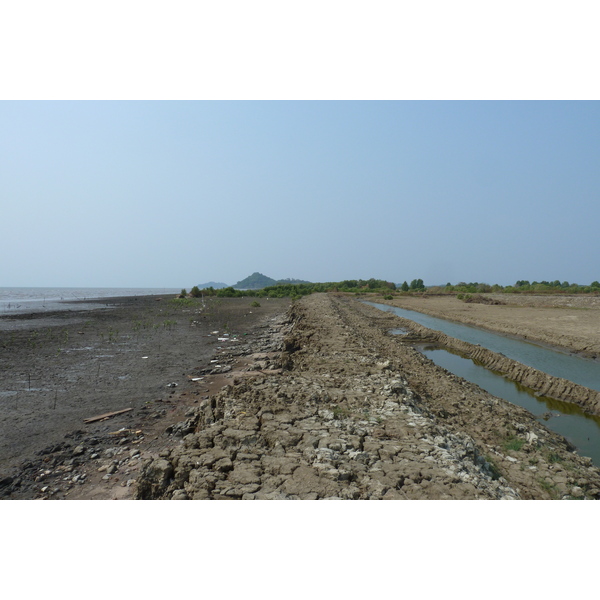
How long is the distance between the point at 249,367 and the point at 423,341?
37.2 ft

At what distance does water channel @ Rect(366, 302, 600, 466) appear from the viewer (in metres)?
7.90

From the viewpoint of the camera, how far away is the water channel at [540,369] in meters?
7.90

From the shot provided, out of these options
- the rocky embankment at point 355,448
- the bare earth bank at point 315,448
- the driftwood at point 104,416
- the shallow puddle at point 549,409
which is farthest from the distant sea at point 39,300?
the shallow puddle at point 549,409

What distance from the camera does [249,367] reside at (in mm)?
10406

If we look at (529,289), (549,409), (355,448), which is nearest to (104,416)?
(355,448)

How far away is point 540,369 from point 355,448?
38.2 ft

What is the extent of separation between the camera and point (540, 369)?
42.3ft

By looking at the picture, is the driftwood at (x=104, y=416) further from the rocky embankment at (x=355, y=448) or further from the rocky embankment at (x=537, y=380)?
the rocky embankment at (x=537, y=380)

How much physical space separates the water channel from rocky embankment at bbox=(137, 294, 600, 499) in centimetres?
88

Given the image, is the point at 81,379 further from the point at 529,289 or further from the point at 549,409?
the point at 529,289

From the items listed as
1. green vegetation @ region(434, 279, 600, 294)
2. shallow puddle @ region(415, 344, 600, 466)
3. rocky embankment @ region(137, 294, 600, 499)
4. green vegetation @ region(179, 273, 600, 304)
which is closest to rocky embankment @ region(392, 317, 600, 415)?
shallow puddle @ region(415, 344, 600, 466)

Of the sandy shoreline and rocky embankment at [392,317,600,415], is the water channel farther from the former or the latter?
the sandy shoreline

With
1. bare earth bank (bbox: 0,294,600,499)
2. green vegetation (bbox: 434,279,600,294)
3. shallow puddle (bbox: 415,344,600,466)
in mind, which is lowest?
shallow puddle (bbox: 415,344,600,466)

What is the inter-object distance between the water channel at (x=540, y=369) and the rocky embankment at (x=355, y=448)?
34.5 inches
